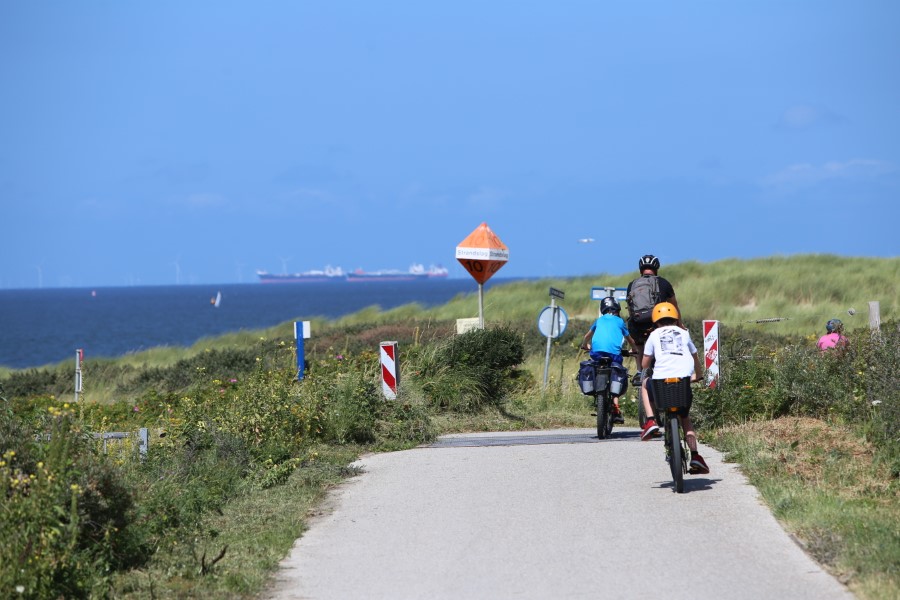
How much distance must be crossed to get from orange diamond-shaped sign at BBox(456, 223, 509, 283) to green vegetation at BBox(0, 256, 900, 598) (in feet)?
4.11

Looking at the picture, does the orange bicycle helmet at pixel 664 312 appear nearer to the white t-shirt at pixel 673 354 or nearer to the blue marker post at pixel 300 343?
the white t-shirt at pixel 673 354

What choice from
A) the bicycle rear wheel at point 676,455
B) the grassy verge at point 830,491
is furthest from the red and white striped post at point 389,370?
the bicycle rear wheel at point 676,455

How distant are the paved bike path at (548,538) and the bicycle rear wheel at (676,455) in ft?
0.42

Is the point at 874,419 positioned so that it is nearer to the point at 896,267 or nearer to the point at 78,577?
the point at 78,577

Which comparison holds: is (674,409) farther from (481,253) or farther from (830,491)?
(481,253)

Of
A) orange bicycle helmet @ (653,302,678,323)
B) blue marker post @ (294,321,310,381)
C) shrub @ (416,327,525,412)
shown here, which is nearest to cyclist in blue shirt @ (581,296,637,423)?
shrub @ (416,327,525,412)

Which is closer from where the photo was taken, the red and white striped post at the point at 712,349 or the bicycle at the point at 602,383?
the bicycle at the point at 602,383

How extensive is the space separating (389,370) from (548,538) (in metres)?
8.09

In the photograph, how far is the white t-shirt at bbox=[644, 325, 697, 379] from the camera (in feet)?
34.0

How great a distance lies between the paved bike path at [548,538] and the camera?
7148 mm

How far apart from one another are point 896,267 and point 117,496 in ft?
165

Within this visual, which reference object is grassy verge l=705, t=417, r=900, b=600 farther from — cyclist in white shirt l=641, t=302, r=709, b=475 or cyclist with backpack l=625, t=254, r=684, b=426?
cyclist with backpack l=625, t=254, r=684, b=426

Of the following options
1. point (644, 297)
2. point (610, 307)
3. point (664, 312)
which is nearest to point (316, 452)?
point (644, 297)

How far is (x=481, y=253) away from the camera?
20156mm
